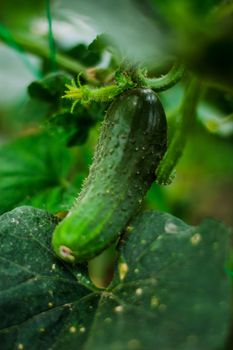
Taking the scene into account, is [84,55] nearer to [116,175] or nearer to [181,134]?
[181,134]

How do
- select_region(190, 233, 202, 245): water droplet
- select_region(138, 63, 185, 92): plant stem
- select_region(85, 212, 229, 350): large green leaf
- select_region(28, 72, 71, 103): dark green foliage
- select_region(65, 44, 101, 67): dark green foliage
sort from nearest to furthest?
select_region(85, 212, 229, 350): large green leaf < select_region(190, 233, 202, 245): water droplet < select_region(138, 63, 185, 92): plant stem < select_region(28, 72, 71, 103): dark green foliage < select_region(65, 44, 101, 67): dark green foliage

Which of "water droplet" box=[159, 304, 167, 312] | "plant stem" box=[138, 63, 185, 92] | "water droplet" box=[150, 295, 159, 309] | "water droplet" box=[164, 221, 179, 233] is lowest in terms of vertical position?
"water droplet" box=[150, 295, 159, 309]

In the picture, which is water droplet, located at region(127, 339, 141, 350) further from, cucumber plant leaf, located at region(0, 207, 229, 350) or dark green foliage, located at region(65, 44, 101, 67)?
dark green foliage, located at region(65, 44, 101, 67)

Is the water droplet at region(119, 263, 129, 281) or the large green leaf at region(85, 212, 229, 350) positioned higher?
the large green leaf at region(85, 212, 229, 350)

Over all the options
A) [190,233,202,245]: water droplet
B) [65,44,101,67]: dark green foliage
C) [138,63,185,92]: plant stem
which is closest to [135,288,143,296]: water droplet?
[190,233,202,245]: water droplet

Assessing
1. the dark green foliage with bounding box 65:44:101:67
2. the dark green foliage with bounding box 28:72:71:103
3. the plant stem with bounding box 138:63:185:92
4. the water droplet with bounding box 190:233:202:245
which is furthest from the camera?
the dark green foliage with bounding box 65:44:101:67

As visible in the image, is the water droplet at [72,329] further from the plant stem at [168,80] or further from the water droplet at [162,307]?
the plant stem at [168,80]

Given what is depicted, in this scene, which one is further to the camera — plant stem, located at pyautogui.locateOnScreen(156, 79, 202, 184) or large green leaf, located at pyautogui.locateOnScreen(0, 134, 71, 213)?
large green leaf, located at pyautogui.locateOnScreen(0, 134, 71, 213)

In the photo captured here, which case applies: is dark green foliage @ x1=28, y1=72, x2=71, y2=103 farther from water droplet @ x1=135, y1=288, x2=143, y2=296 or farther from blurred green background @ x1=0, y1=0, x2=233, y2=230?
water droplet @ x1=135, y1=288, x2=143, y2=296
